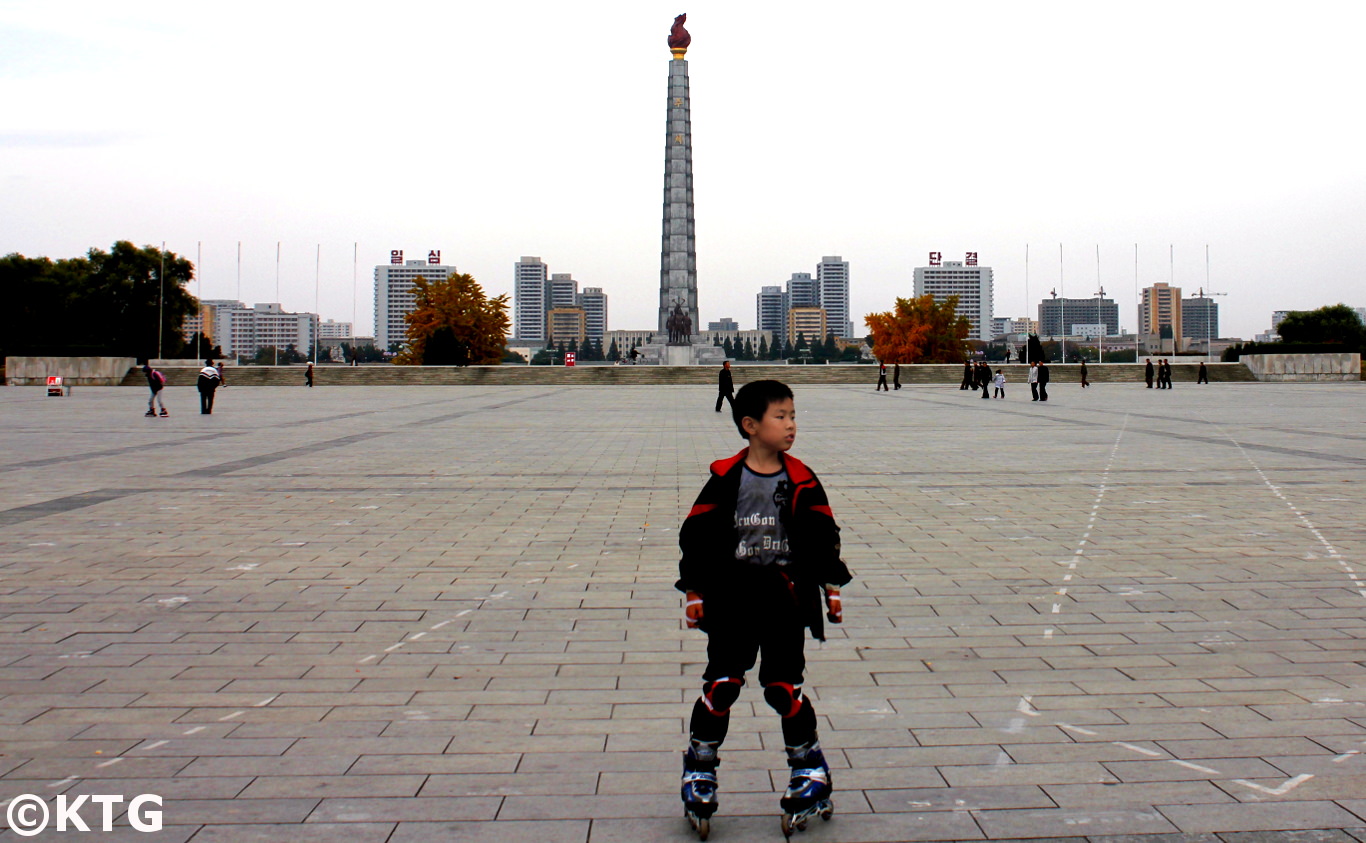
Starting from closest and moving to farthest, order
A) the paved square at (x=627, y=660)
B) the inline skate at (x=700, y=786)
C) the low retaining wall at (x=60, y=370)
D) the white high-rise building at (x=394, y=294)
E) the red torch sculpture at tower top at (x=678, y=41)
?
1. the inline skate at (x=700, y=786)
2. the paved square at (x=627, y=660)
3. the low retaining wall at (x=60, y=370)
4. the red torch sculpture at tower top at (x=678, y=41)
5. the white high-rise building at (x=394, y=294)

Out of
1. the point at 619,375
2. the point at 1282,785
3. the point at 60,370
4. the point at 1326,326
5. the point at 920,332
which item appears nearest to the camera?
the point at 1282,785

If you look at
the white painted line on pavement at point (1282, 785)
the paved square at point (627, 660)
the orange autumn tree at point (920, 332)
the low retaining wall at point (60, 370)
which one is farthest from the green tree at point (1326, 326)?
the white painted line on pavement at point (1282, 785)

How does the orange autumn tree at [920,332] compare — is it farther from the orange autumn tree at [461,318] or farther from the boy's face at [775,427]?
the boy's face at [775,427]

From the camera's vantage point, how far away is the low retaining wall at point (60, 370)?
4309 centimetres

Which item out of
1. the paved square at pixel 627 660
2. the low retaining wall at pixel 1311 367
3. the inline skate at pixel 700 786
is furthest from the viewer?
the low retaining wall at pixel 1311 367

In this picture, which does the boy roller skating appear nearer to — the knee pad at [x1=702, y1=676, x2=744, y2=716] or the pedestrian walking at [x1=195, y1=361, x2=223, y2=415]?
the knee pad at [x1=702, y1=676, x2=744, y2=716]

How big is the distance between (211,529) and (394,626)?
3555mm

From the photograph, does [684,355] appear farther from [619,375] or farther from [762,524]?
[762,524]

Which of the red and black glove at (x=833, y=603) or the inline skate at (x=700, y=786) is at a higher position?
the red and black glove at (x=833, y=603)

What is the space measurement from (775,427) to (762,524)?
29cm

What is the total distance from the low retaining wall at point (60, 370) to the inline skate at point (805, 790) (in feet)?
155

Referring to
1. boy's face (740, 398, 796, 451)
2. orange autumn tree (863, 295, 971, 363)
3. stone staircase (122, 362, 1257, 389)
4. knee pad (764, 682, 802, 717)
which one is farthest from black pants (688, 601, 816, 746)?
orange autumn tree (863, 295, 971, 363)

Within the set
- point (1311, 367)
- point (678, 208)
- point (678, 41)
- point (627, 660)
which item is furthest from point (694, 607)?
→ point (678, 41)

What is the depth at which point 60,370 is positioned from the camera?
141 ft
